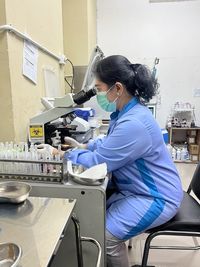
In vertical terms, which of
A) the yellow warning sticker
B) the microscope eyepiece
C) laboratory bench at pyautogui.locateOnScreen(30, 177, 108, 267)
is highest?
the microscope eyepiece

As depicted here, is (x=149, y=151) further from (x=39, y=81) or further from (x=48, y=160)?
(x=39, y=81)

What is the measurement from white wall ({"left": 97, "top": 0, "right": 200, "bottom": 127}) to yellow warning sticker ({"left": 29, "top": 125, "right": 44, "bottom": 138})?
9.85 feet

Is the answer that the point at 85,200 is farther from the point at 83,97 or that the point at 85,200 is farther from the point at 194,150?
the point at 194,150

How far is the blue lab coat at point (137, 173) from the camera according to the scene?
1.23 metres

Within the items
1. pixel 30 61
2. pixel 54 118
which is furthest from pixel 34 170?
pixel 30 61

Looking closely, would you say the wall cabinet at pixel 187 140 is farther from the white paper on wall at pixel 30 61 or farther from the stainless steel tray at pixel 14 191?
the stainless steel tray at pixel 14 191

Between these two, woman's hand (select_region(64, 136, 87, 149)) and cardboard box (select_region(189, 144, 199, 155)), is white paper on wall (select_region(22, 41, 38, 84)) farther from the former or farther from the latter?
cardboard box (select_region(189, 144, 199, 155))

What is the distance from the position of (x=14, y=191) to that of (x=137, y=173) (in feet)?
A: 1.97

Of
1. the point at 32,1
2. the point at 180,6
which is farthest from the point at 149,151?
the point at 180,6

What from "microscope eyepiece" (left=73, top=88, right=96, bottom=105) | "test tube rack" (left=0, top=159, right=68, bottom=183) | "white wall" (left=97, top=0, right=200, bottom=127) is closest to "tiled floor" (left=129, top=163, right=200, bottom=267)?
"test tube rack" (left=0, top=159, right=68, bottom=183)

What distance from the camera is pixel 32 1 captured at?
1823 millimetres

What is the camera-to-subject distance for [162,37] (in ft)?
13.7

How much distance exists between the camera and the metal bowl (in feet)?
2.13

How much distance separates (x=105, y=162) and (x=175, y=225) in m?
0.50
